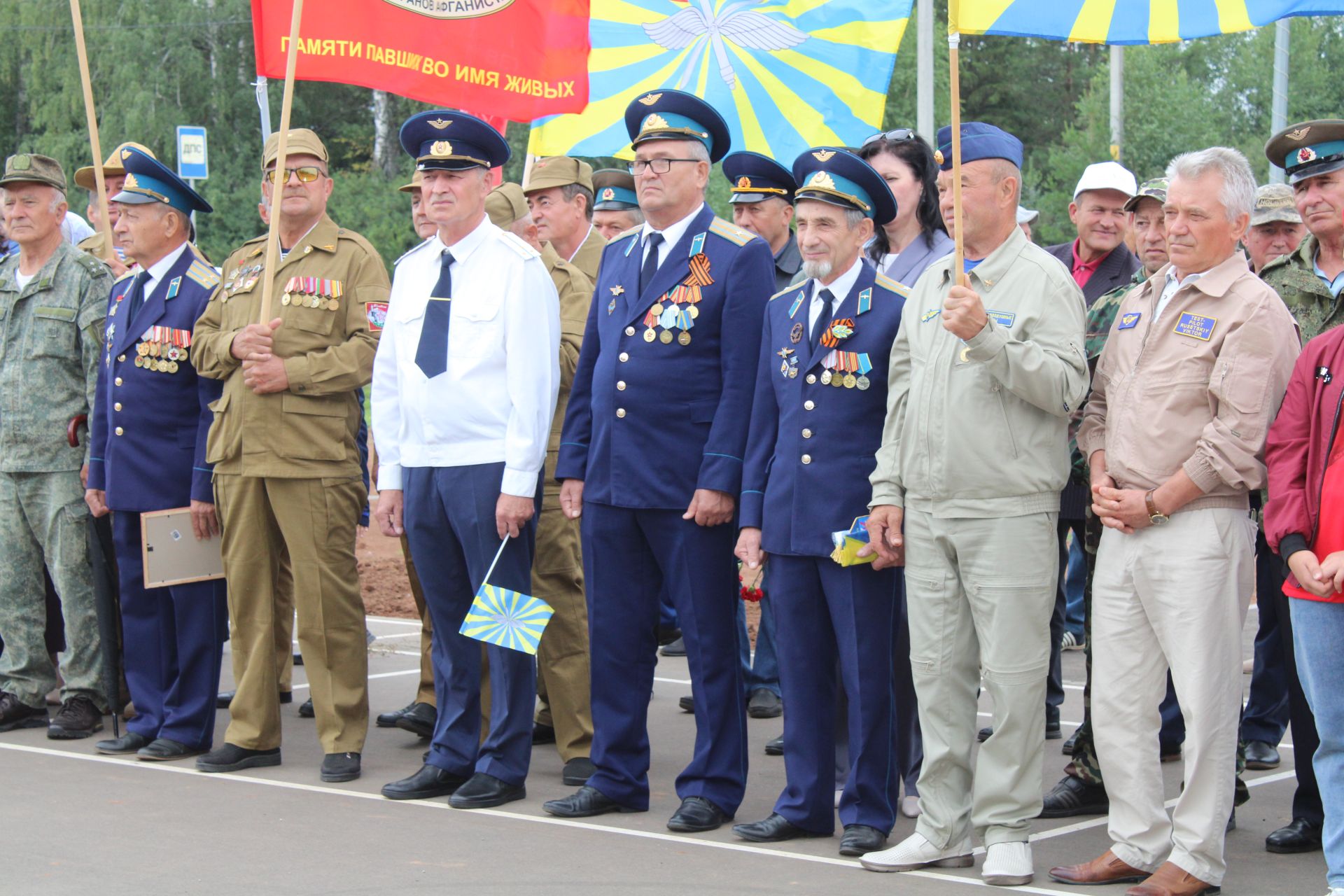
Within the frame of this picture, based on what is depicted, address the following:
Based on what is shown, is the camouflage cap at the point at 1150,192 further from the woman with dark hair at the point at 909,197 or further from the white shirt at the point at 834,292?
the white shirt at the point at 834,292

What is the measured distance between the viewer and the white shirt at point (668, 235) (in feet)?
20.3

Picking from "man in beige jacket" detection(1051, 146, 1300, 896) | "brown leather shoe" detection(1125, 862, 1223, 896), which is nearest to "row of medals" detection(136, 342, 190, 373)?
"man in beige jacket" detection(1051, 146, 1300, 896)

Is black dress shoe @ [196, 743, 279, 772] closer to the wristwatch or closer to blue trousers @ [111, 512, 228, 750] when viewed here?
blue trousers @ [111, 512, 228, 750]

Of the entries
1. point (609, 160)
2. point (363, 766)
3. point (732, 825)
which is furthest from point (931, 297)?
point (609, 160)

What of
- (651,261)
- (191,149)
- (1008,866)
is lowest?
(1008,866)

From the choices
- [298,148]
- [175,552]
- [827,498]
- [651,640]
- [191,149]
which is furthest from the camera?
[191,149]

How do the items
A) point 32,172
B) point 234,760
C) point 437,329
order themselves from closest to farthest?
1. point 437,329
2. point 234,760
3. point 32,172

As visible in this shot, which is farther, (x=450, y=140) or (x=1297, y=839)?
(x=450, y=140)

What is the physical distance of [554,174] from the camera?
8344mm

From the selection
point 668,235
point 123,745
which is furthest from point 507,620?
point 123,745

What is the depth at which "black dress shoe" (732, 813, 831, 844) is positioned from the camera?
5.75 metres

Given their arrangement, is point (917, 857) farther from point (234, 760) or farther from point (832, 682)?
point (234, 760)

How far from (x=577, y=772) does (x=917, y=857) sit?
1810 mm

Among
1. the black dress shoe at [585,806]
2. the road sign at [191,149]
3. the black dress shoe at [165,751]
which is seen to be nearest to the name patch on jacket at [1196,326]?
the black dress shoe at [585,806]
